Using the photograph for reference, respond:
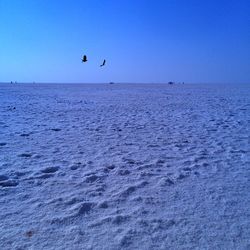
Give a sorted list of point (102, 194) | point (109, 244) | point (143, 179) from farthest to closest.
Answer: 1. point (143, 179)
2. point (102, 194)
3. point (109, 244)

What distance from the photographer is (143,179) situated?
5094 mm

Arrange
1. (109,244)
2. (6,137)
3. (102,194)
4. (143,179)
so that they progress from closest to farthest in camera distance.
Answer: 1. (109,244)
2. (102,194)
3. (143,179)
4. (6,137)

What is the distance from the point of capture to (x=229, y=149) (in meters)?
7.04

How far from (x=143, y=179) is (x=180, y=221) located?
151cm

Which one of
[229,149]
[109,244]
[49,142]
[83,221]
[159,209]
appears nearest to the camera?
[109,244]

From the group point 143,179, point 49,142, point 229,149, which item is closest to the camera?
point 143,179

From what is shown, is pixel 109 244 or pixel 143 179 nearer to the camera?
pixel 109 244

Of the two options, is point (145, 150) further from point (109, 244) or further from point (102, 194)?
point (109, 244)

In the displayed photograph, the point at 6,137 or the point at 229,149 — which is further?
the point at 6,137

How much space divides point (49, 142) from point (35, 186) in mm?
3167

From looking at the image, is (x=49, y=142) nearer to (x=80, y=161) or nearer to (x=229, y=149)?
(x=80, y=161)

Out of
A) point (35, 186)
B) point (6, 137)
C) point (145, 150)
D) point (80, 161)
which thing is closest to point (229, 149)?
point (145, 150)

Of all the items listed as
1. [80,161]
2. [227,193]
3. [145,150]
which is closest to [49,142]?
[80,161]

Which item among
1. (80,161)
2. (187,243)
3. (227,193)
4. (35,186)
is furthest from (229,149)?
(35,186)
